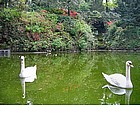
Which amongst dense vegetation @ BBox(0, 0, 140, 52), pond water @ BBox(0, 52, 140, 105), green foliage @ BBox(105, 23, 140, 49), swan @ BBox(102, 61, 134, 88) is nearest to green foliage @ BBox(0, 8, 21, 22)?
dense vegetation @ BBox(0, 0, 140, 52)

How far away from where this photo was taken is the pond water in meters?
3.01

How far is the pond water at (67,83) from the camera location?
3006mm

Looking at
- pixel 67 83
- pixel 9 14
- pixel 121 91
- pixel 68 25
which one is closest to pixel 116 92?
pixel 121 91

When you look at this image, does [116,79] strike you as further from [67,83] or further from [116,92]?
[67,83]

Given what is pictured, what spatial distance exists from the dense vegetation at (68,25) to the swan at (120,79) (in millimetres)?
315

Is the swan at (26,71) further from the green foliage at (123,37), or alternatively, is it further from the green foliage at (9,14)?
the green foliage at (123,37)

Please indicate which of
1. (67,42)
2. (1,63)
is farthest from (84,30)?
(1,63)

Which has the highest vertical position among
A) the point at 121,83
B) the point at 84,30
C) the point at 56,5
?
the point at 56,5
